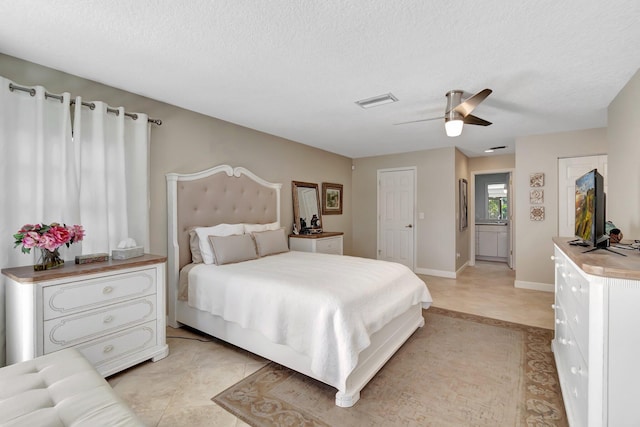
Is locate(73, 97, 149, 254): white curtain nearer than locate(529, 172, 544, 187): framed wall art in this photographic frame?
Yes

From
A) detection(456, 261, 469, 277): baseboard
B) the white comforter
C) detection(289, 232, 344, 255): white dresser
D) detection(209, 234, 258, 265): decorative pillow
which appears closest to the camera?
the white comforter

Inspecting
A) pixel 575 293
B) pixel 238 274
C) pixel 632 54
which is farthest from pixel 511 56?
pixel 238 274

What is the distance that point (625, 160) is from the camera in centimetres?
264

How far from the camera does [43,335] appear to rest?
1.88 m

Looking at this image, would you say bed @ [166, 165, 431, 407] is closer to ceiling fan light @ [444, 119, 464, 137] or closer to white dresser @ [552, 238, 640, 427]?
white dresser @ [552, 238, 640, 427]

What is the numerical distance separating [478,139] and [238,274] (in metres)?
4.16

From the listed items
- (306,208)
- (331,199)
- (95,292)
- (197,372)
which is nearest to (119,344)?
(95,292)

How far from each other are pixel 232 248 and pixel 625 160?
3791 mm

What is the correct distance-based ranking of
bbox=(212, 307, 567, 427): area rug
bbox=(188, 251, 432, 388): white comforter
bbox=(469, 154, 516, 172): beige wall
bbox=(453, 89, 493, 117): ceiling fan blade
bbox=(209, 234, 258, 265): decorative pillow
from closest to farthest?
bbox=(212, 307, 567, 427): area rug
bbox=(188, 251, 432, 388): white comforter
bbox=(453, 89, 493, 117): ceiling fan blade
bbox=(209, 234, 258, 265): decorative pillow
bbox=(469, 154, 516, 172): beige wall

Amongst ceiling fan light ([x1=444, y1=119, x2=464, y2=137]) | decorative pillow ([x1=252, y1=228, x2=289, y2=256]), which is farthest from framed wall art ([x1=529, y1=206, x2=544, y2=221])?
decorative pillow ([x1=252, y1=228, x2=289, y2=256])

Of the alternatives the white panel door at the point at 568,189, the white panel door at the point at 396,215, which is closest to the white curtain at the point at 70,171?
the white panel door at the point at 396,215

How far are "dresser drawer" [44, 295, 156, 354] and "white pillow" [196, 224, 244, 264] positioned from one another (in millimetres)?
726

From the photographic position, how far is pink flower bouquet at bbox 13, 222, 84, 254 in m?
1.96

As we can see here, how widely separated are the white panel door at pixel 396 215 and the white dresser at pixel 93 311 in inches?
176
